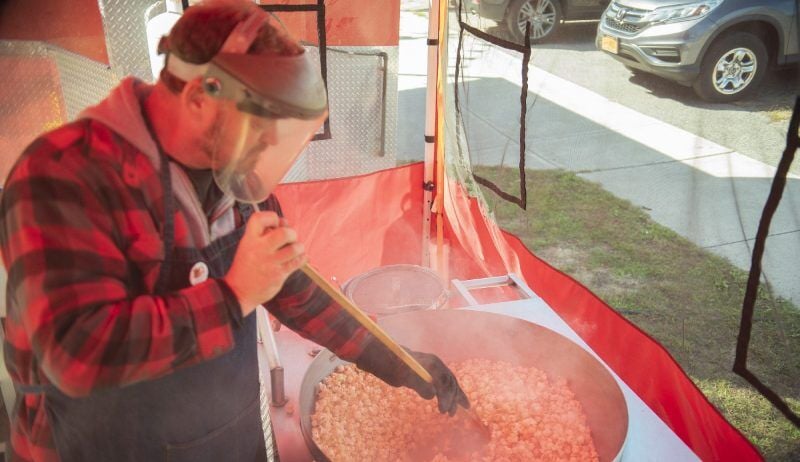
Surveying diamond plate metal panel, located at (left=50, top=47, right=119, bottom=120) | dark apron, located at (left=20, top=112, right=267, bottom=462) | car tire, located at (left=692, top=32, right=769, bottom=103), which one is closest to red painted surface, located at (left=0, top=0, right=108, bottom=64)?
diamond plate metal panel, located at (left=50, top=47, right=119, bottom=120)

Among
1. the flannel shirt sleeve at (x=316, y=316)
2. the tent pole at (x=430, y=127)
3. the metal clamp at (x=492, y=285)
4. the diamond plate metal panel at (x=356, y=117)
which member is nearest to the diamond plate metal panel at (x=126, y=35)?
the diamond plate metal panel at (x=356, y=117)

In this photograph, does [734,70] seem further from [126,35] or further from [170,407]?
[126,35]

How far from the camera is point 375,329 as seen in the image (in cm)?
154

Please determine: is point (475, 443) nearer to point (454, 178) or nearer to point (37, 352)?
point (37, 352)

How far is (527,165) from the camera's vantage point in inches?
101

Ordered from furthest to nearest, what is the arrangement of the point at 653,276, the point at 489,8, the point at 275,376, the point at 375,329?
the point at 653,276 → the point at 489,8 → the point at 275,376 → the point at 375,329

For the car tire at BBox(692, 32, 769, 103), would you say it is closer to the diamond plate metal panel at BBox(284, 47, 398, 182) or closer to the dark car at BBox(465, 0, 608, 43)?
the dark car at BBox(465, 0, 608, 43)

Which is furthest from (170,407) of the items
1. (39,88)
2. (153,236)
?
(39,88)

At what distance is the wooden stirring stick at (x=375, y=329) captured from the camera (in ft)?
4.50

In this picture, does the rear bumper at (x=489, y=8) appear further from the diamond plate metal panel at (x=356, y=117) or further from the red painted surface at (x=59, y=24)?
the red painted surface at (x=59, y=24)

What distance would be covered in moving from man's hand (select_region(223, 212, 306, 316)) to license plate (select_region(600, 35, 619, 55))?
4.30ft

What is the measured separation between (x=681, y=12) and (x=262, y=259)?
139 cm

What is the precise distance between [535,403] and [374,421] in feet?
1.70

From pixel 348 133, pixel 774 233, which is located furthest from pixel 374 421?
pixel 348 133
